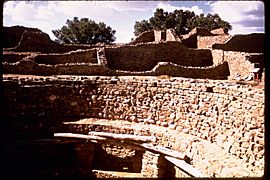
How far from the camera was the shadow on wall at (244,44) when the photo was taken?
2266cm

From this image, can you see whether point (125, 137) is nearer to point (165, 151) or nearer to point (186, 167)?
point (165, 151)

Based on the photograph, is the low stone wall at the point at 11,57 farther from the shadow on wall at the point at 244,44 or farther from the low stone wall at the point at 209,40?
the low stone wall at the point at 209,40

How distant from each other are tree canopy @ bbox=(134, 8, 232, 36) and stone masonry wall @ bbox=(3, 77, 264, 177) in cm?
3765

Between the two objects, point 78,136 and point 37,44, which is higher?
point 37,44

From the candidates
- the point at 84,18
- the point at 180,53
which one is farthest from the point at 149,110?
the point at 84,18

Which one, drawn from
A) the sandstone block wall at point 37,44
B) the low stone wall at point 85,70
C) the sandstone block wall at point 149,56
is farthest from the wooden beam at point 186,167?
the sandstone block wall at point 37,44

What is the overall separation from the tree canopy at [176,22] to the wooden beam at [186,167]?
40.0m

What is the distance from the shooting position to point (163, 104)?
9.93 m

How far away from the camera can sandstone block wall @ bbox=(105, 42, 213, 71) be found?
62.1 feet

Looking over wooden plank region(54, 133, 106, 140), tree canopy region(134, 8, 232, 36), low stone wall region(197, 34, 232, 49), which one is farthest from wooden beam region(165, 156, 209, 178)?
tree canopy region(134, 8, 232, 36)

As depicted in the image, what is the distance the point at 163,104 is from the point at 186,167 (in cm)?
240

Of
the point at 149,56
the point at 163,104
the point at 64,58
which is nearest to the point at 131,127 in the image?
the point at 163,104

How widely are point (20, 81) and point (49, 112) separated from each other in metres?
1.43

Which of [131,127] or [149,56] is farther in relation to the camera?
[149,56]
